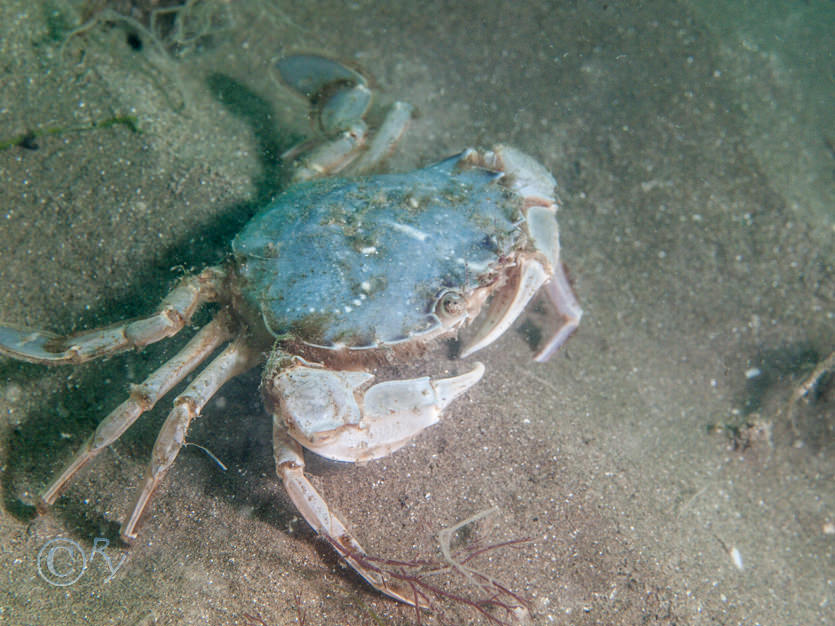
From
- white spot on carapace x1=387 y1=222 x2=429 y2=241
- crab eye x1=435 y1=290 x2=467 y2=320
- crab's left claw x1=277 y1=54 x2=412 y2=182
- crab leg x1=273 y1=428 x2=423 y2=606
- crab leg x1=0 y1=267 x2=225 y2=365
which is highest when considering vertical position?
crab's left claw x1=277 y1=54 x2=412 y2=182

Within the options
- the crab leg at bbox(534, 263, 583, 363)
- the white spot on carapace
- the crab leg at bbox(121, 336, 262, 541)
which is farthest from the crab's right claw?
the crab leg at bbox(121, 336, 262, 541)

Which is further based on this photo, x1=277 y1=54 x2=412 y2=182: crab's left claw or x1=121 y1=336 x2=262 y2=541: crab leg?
x1=277 y1=54 x2=412 y2=182: crab's left claw

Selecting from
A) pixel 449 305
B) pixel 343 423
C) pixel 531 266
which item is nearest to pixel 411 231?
pixel 449 305

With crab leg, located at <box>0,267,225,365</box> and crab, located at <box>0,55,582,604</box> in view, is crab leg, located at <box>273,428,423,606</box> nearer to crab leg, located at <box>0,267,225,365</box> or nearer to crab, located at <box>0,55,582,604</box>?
crab, located at <box>0,55,582,604</box>

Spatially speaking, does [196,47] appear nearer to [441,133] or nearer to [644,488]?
[441,133]

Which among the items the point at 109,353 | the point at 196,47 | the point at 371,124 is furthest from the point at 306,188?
the point at 196,47

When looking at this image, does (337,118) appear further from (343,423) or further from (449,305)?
(343,423)
